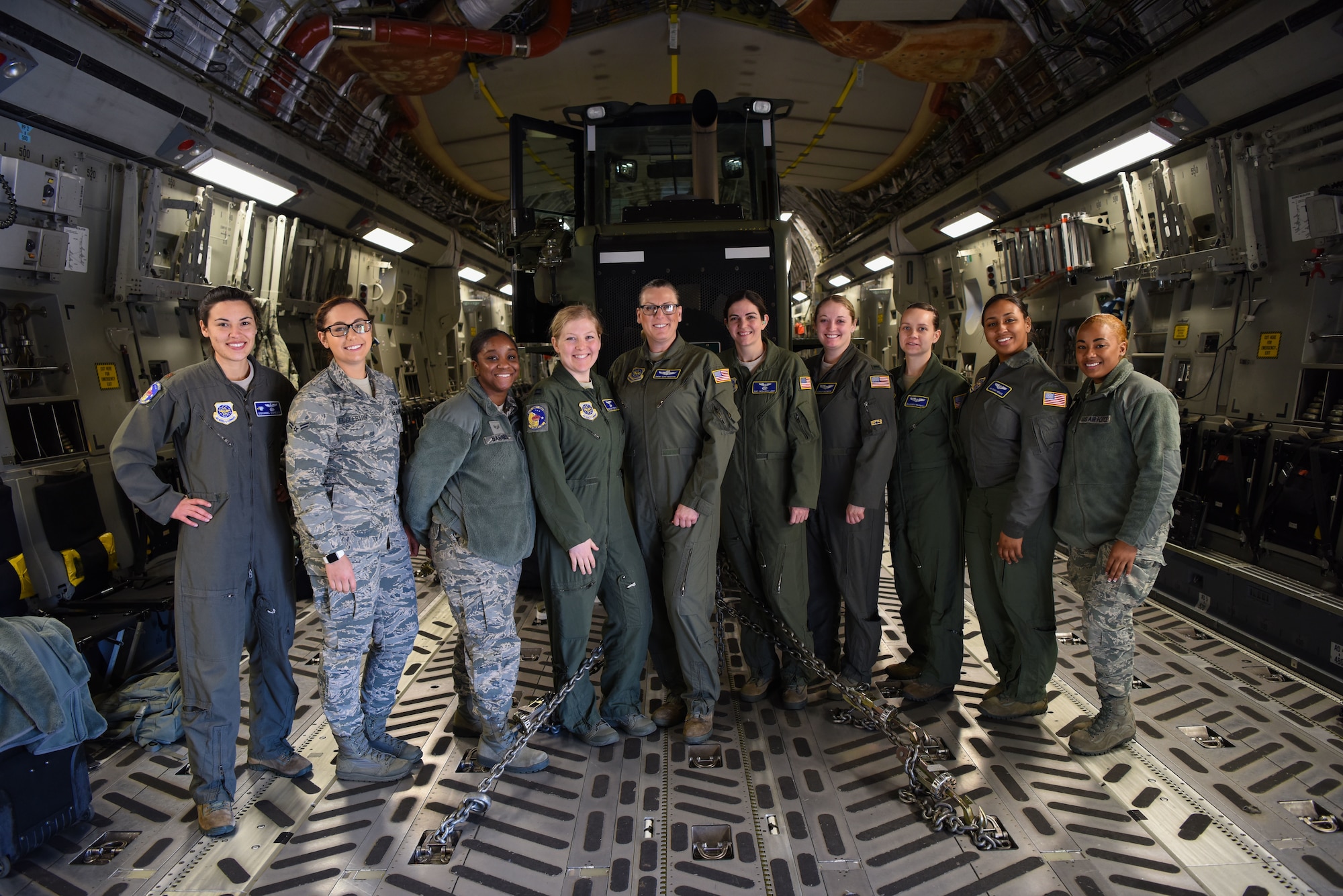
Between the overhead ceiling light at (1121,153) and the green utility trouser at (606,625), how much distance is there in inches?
200

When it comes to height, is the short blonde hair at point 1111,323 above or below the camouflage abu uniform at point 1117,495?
above

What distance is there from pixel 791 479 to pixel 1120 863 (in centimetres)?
196

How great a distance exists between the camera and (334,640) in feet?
10.1

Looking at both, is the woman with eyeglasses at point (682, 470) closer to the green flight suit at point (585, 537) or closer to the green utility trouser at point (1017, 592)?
the green flight suit at point (585, 537)

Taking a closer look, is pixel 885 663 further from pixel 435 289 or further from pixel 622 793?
pixel 435 289

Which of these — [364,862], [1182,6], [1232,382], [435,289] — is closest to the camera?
[364,862]

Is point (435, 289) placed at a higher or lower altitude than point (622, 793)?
higher

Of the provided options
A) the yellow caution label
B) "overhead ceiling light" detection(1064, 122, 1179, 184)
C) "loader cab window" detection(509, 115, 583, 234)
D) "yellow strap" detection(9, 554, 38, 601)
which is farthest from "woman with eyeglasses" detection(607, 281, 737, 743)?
"overhead ceiling light" detection(1064, 122, 1179, 184)

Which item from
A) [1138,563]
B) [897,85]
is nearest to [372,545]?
[1138,563]

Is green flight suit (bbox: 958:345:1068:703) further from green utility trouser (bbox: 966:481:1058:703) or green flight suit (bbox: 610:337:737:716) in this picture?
green flight suit (bbox: 610:337:737:716)

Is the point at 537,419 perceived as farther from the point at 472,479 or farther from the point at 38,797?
the point at 38,797

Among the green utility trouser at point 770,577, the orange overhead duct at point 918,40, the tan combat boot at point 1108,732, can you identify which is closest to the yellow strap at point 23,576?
the green utility trouser at point 770,577

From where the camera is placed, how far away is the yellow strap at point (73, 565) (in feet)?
14.4

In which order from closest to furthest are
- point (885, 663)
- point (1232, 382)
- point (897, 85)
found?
point (885, 663)
point (1232, 382)
point (897, 85)
